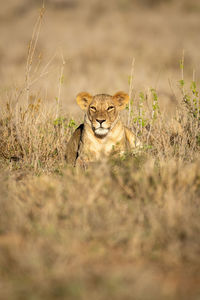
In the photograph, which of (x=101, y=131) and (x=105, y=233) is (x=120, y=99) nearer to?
(x=101, y=131)

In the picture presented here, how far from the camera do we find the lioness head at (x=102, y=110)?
5332mm

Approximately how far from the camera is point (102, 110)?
5.48 m

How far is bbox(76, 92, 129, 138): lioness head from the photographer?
5.33m

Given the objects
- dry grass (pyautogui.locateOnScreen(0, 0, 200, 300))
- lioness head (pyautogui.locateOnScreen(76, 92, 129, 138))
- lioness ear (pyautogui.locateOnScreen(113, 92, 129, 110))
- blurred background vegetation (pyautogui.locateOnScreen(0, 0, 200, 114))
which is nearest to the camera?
dry grass (pyautogui.locateOnScreen(0, 0, 200, 300))

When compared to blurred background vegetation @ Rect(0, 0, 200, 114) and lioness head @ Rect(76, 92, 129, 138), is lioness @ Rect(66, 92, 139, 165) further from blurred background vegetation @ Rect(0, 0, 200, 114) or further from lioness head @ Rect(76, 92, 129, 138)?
blurred background vegetation @ Rect(0, 0, 200, 114)

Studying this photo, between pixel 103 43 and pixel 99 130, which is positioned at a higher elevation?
pixel 103 43

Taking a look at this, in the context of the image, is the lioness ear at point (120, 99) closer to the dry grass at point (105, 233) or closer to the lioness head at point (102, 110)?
the lioness head at point (102, 110)

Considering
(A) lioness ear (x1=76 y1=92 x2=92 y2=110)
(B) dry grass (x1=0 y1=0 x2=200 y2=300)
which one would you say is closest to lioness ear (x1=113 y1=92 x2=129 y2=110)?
(A) lioness ear (x1=76 y1=92 x2=92 y2=110)

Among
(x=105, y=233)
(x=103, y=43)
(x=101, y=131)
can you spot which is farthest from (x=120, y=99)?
(x=103, y=43)

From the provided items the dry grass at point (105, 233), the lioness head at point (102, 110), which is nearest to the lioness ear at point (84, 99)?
the lioness head at point (102, 110)

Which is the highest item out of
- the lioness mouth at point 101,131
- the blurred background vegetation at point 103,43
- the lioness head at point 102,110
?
the blurred background vegetation at point 103,43

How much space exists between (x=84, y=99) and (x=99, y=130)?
61 centimetres

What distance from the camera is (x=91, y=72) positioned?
56.5ft

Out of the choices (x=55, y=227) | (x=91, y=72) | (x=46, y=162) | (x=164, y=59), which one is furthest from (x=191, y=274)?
(x=164, y=59)
